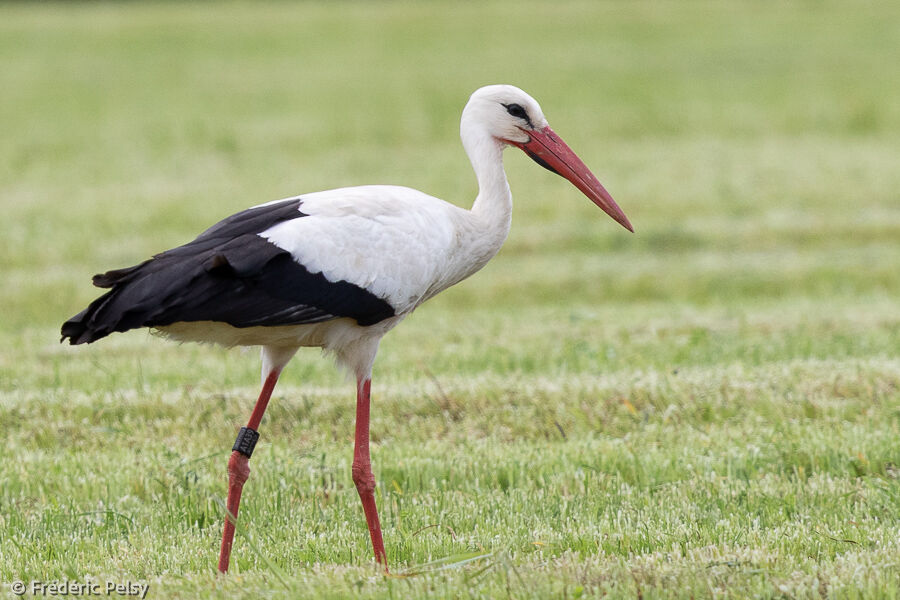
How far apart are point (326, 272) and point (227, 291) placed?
45 centimetres

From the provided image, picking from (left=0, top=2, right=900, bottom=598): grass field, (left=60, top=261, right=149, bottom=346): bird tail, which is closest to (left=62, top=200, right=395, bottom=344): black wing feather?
(left=60, top=261, right=149, bottom=346): bird tail

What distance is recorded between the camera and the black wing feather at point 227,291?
15.7 ft

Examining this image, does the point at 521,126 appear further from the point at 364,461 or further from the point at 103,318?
the point at 103,318

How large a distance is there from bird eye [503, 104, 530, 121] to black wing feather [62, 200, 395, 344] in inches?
48.1

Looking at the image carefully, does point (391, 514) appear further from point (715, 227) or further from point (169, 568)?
point (715, 227)

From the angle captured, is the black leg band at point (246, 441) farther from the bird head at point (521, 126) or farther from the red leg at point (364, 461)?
the bird head at point (521, 126)

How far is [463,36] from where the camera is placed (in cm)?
3319

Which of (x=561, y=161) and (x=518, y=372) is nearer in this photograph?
(x=561, y=161)

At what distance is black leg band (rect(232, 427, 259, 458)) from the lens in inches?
216

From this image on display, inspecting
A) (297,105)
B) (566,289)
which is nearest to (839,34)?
(297,105)

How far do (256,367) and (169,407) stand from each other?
1.54m

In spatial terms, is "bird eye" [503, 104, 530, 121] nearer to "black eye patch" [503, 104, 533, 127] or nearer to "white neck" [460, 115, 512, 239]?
"black eye patch" [503, 104, 533, 127]

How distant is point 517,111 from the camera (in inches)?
230

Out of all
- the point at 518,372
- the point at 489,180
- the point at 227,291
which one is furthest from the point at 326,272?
the point at 518,372
